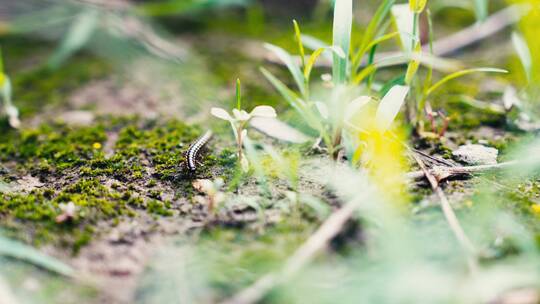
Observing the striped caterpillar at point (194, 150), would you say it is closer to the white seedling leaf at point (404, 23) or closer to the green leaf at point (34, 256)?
the green leaf at point (34, 256)

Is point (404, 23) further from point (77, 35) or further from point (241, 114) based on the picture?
point (77, 35)

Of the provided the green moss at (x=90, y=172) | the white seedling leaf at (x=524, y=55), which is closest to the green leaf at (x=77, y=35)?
the green moss at (x=90, y=172)

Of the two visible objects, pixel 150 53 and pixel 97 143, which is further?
pixel 150 53

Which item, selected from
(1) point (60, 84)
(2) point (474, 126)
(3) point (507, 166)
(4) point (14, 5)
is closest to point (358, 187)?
(3) point (507, 166)

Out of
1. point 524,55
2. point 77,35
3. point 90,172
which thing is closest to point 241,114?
point 90,172

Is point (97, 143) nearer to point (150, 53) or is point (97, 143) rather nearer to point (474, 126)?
point (150, 53)

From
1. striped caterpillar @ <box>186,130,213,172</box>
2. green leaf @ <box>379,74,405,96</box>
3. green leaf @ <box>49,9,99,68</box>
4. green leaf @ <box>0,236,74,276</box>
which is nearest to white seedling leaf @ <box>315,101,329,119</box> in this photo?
green leaf @ <box>379,74,405,96</box>

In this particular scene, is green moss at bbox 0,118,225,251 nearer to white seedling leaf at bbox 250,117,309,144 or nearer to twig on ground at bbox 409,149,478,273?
white seedling leaf at bbox 250,117,309,144
